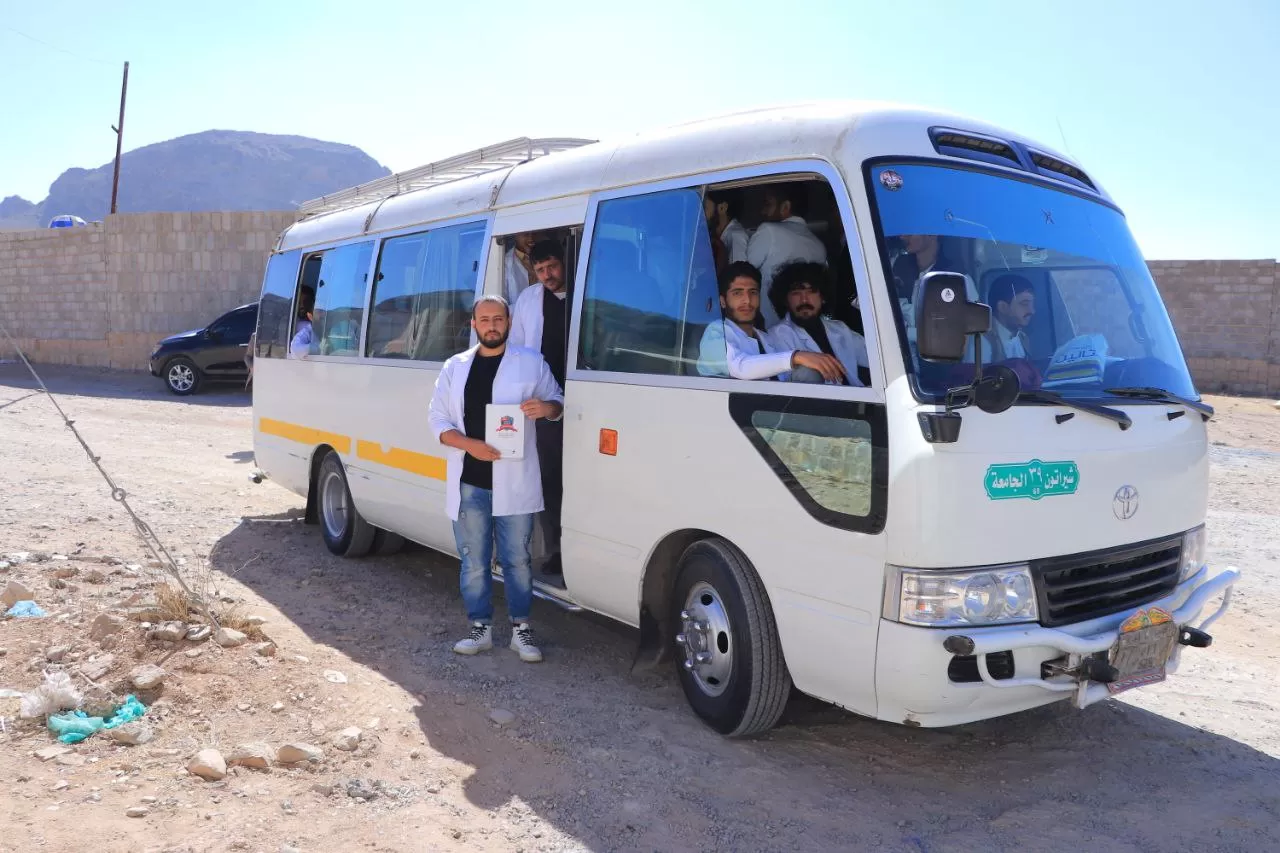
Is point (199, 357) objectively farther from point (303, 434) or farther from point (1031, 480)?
point (1031, 480)

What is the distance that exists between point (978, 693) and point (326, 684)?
308 centimetres

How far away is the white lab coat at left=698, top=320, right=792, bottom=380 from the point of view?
4254 millimetres

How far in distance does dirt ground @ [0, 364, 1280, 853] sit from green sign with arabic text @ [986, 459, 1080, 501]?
1.25 meters

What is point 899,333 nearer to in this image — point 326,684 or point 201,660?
point 326,684

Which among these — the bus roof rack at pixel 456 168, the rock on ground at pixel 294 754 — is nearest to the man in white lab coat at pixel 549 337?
the bus roof rack at pixel 456 168

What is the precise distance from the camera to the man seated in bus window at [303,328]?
8477mm

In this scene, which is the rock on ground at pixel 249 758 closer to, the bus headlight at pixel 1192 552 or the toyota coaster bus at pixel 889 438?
the toyota coaster bus at pixel 889 438

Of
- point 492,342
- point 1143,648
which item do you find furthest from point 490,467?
point 1143,648

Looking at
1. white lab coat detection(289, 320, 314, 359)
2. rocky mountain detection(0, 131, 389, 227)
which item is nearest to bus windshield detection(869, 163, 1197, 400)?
white lab coat detection(289, 320, 314, 359)

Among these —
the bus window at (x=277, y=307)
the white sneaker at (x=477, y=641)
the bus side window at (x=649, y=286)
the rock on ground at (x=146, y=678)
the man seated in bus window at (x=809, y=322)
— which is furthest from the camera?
the bus window at (x=277, y=307)

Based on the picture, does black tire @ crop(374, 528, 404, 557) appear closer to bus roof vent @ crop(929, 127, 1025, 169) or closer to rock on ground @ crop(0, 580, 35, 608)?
rock on ground @ crop(0, 580, 35, 608)

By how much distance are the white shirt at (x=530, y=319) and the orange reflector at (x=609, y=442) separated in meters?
0.92

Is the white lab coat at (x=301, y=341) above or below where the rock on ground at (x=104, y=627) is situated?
above

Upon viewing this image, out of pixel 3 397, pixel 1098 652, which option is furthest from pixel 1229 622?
pixel 3 397
